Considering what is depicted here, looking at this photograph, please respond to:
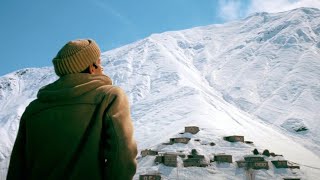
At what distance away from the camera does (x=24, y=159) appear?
3049mm

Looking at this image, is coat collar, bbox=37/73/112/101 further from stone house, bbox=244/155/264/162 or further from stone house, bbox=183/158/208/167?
stone house, bbox=244/155/264/162

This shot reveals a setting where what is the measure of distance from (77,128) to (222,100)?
13466 centimetres

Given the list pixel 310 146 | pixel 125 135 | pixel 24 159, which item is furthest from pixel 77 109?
pixel 310 146

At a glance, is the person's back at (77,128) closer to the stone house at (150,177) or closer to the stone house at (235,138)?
the stone house at (150,177)

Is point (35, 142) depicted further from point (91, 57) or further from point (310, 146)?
point (310, 146)

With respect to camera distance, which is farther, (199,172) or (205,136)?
(205,136)

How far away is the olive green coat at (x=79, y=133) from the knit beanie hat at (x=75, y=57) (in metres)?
0.07

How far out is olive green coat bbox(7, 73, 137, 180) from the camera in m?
2.61

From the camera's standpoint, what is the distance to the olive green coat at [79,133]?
261 cm

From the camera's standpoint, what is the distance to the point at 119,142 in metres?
2.57

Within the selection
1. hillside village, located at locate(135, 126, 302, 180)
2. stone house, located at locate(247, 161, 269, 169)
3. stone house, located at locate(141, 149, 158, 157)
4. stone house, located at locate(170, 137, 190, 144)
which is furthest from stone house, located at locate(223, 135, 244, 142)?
stone house, located at locate(141, 149, 158, 157)

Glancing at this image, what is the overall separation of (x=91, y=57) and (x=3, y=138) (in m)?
125

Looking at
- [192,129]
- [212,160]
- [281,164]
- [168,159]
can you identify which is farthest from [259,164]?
[192,129]

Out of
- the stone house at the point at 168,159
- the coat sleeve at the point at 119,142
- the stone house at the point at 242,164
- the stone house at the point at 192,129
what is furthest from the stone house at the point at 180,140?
the coat sleeve at the point at 119,142
